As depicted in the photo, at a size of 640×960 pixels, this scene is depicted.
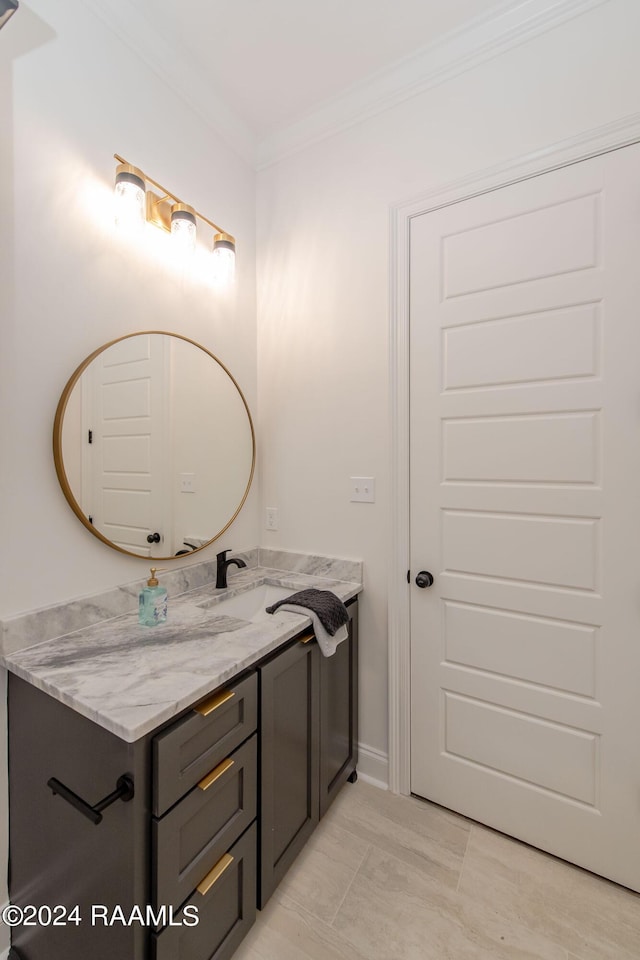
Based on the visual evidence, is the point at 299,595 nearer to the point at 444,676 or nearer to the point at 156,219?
the point at 444,676

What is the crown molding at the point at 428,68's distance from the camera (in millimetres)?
1430

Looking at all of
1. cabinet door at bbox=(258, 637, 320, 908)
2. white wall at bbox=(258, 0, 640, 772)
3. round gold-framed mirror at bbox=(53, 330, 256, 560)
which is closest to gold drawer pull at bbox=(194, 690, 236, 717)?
cabinet door at bbox=(258, 637, 320, 908)

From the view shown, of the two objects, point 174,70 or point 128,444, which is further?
point 174,70

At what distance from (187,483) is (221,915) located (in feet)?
4.29

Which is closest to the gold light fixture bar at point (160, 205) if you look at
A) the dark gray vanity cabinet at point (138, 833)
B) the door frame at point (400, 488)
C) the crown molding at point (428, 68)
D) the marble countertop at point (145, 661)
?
the crown molding at point (428, 68)

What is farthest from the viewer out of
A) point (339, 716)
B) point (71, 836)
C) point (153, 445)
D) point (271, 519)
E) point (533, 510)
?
point (271, 519)

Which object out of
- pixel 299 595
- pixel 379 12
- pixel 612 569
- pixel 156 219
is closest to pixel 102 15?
pixel 156 219

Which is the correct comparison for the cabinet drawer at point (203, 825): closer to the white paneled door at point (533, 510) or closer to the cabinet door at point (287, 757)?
the cabinet door at point (287, 757)

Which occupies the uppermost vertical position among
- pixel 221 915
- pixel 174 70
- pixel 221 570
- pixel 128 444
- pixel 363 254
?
pixel 174 70

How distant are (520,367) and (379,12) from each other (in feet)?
4.48

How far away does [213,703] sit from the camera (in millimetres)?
1042

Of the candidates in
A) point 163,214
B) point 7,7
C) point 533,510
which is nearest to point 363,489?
point 533,510

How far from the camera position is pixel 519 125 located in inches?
58.2

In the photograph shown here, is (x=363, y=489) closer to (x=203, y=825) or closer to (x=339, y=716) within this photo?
(x=339, y=716)
